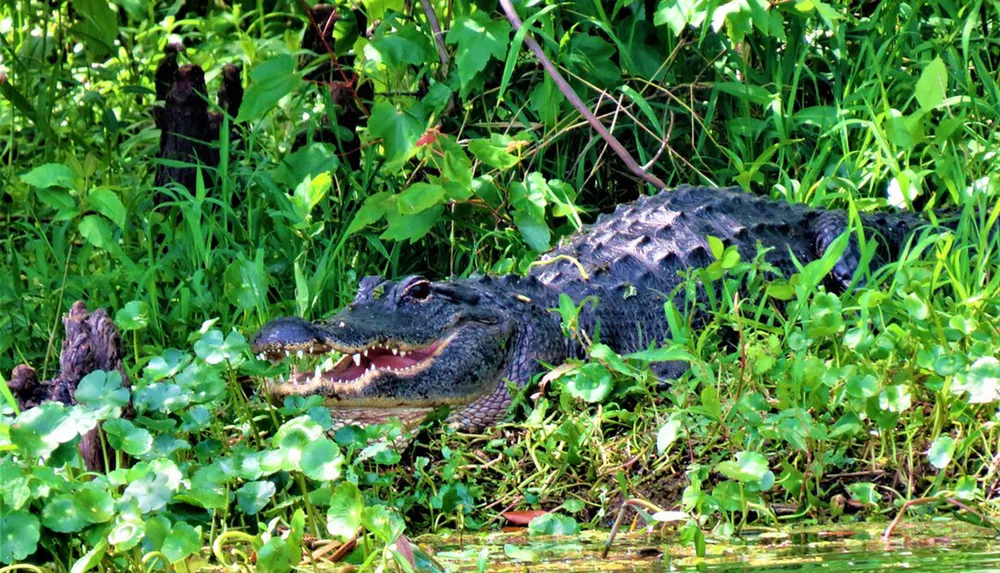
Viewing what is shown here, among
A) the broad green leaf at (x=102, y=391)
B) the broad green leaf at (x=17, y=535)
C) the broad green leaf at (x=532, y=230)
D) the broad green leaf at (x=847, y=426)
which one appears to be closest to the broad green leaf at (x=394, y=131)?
the broad green leaf at (x=532, y=230)

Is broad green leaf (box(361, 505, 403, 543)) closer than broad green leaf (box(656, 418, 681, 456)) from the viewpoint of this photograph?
Yes

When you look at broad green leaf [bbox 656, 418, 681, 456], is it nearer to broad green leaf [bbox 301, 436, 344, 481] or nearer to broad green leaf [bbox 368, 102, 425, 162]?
broad green leaf [bbox 301, 436, 344, 481]

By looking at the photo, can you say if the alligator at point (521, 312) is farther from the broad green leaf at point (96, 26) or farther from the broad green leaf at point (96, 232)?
the broad green leaf at point (96, 26)

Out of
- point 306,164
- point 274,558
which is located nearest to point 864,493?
point 274,558

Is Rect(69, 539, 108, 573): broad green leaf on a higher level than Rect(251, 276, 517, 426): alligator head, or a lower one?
higher

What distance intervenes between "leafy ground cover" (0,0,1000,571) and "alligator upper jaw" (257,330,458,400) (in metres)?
0.12

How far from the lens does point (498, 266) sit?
4.89 meters

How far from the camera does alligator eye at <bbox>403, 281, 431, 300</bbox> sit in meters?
4.10

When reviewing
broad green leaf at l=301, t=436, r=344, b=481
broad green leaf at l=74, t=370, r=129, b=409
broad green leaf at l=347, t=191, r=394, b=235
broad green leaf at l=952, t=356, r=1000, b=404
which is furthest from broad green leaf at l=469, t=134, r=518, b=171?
broad green leaf at l=301, t=436, r=344, b=481

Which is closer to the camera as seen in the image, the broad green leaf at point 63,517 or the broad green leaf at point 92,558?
the broad green leaf at point 92,558

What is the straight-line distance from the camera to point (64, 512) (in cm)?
225

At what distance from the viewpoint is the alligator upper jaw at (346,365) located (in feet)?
11.7

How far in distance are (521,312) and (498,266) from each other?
0.65 meters

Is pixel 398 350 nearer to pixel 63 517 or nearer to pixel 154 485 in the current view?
pixel 154 485
